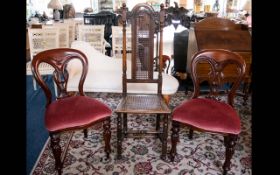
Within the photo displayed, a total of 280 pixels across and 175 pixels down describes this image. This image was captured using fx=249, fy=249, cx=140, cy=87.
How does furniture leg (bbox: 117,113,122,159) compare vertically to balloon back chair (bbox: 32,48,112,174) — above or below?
below

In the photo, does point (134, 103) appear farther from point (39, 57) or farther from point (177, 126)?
point (39, 57)

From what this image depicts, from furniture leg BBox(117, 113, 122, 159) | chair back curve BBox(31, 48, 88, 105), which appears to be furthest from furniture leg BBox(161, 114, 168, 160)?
chair back curve BBox(31, 48, 88, 105)

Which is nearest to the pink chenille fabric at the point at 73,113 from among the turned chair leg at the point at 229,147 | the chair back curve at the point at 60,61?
the chair back curve at the point at 60,61

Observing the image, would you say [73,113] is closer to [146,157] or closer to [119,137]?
[119,137]

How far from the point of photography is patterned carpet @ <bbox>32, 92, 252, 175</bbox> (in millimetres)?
1968

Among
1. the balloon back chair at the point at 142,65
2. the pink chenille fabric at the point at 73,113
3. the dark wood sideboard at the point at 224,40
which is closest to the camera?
the pink chenille fabric at the point at 73,113

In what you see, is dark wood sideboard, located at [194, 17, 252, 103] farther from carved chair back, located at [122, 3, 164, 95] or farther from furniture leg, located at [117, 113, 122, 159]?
furniture leg, located at [117, 113, 122, 159]

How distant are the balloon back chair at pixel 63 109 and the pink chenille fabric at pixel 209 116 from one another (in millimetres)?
582

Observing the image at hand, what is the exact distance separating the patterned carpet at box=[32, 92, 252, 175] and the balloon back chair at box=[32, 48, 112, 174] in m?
0.16

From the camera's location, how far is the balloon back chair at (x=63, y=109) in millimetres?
1750

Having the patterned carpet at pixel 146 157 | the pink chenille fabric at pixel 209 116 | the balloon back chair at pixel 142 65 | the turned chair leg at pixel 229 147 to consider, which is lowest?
the patterned carpet at pixel 146 157

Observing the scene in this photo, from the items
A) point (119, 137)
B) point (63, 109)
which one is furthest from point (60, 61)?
point (119, 137)

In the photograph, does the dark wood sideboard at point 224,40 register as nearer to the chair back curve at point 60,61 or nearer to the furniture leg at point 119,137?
the furniture leg at point 119,137

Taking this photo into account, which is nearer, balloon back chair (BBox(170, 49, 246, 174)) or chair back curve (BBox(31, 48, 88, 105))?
balloon back chair (BBox(170, 49, 246, 174))
